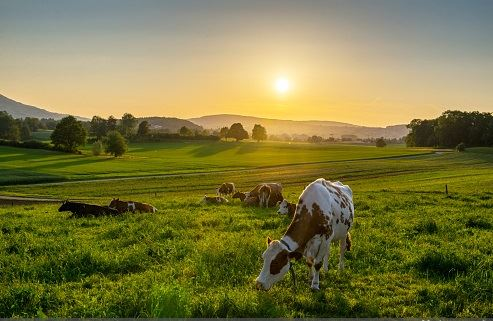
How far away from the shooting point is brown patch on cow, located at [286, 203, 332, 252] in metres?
11.0

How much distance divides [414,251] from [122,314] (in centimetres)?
967

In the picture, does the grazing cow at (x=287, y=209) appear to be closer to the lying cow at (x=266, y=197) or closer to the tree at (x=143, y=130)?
the lying cow at (x=266, y=197)

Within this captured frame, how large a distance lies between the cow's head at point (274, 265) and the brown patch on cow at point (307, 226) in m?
0.64

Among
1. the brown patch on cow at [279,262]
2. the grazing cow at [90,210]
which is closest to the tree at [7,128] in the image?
the grazing cow at [90,210]

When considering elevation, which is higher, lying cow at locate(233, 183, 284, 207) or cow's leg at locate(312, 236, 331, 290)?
cow's leg at locate(312, 236, 331, 290)

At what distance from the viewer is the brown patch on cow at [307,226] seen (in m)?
11.0

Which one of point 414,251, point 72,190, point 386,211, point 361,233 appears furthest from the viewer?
point 72,190

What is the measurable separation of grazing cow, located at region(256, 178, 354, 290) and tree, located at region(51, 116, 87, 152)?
112066 millimetres

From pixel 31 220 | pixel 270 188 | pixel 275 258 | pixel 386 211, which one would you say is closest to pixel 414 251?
pixel 275 258

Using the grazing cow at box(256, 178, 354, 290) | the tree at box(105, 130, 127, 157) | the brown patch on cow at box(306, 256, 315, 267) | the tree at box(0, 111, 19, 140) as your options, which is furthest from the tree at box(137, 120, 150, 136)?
the brown patch on cow at box(306, 256, 315, 267)

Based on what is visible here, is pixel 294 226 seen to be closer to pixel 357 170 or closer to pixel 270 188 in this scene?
pixel 270 188

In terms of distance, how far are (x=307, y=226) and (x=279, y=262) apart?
141 centimetres

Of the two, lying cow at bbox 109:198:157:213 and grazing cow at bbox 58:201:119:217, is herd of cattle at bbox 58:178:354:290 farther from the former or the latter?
lying cow at bbox 109:198:157:213

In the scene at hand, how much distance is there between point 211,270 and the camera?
39.1 ft
